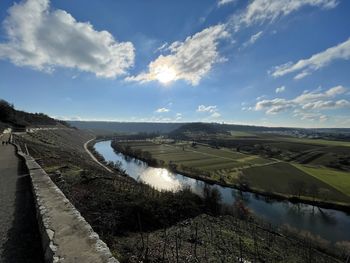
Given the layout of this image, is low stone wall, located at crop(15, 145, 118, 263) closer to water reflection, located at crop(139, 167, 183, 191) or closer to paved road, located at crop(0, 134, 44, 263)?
paved road, located at crop(0, 134, 44, 263)

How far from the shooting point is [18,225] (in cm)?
800

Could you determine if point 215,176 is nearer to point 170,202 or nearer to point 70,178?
point 170,202

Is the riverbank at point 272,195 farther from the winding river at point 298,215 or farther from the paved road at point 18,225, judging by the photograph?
the paved road at point 18,225

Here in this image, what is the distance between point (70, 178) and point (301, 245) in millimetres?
20089

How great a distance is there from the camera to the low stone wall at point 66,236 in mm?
5508

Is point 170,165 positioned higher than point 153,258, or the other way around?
point 153,258

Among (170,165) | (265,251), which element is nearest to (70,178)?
(265,251)

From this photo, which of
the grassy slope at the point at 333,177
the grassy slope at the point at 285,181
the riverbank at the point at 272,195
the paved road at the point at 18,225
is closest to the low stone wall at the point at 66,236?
the paved road at the point at 18,225

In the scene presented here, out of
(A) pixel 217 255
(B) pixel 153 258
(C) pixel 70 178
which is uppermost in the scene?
(C) pixel 70 178

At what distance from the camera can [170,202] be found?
66.1ft

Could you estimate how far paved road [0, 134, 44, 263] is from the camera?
6352mm

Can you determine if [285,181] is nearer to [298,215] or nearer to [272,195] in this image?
[272,195]

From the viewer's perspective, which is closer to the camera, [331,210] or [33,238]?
[33,238]

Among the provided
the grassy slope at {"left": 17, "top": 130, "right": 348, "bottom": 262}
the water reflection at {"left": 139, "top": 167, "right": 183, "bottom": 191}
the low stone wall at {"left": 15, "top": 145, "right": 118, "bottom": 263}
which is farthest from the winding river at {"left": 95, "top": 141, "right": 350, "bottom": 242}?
the low stone wall at {"left": 15, "top": 145, "right": 118, "bottom": 263}
